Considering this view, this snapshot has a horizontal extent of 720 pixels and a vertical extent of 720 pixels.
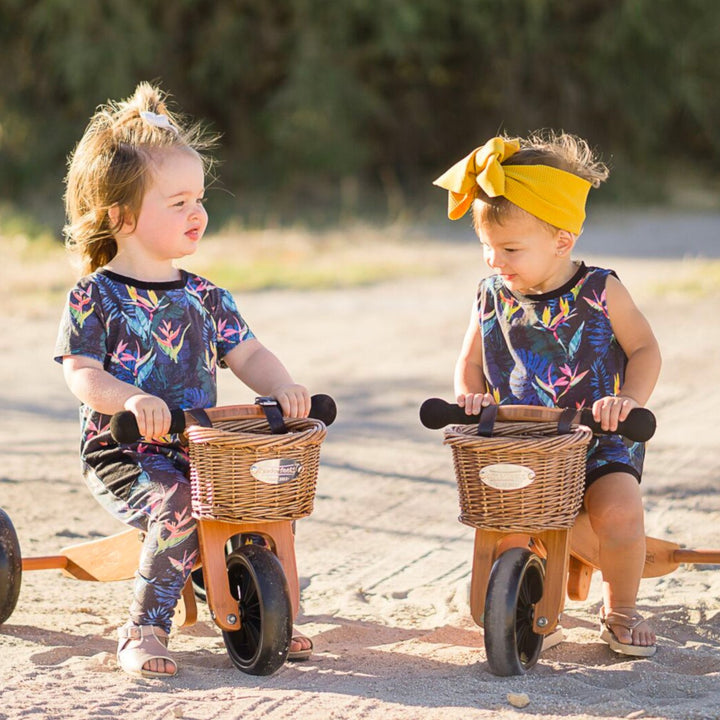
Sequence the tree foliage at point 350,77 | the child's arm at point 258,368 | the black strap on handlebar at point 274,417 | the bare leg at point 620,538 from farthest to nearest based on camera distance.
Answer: the tree foliage at point 350,77 < the child's arm at point 258,368 < the bare leg at point 620,538 < the black strap on handlebar at point 274,417

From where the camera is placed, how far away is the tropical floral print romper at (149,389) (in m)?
3.49

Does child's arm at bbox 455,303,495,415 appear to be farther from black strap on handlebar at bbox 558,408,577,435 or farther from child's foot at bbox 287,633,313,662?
child's foot at bbox 287,633,313,662

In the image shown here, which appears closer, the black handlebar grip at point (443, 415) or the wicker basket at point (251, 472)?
the wicker basket at point (251, 472)

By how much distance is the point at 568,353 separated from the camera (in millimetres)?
3756

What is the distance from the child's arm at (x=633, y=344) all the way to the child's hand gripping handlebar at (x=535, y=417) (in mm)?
240

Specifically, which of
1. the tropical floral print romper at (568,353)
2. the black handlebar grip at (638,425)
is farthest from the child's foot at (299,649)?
the black handlebar grip at (638,425)

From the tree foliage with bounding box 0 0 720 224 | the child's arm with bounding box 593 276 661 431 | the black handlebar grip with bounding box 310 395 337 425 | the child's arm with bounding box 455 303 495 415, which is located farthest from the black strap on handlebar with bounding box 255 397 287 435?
the tree foliage with bounding box 0 0 720 224

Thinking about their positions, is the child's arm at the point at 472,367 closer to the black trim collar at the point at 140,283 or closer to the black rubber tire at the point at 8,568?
the black trim collar at the point at 140,283

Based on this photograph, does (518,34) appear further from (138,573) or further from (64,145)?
(138,573)

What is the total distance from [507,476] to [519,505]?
10 cm

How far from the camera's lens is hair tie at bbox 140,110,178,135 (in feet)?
12.5

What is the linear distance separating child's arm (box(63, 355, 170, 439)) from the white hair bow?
750 mm

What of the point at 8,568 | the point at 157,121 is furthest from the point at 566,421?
the point at 8,568

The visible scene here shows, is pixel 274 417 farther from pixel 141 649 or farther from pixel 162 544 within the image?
pixel 141 649
